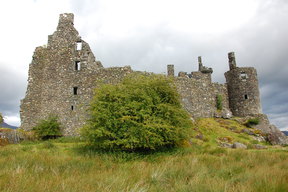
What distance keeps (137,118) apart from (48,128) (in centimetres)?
1158

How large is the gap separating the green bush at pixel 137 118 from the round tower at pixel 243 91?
1769 centimetres

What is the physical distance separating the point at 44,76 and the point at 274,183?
2392cm

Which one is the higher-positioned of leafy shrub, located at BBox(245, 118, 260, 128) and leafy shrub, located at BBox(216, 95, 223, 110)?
leafy shrub, located at BBox(216, 95, 223, 110)

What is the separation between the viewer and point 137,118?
45.0 ft

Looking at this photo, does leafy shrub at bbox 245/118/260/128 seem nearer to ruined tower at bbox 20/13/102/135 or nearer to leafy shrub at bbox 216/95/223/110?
leafy shrub at bbox 216/95/223/110

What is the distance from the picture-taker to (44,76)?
2364 cm

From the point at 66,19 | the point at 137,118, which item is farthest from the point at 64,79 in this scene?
the point at 137,118

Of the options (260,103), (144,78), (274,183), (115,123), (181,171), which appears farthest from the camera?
(260,103)

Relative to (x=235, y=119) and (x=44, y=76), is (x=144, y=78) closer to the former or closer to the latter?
(x=44, y=76)

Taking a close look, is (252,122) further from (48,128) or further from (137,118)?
(48,128)

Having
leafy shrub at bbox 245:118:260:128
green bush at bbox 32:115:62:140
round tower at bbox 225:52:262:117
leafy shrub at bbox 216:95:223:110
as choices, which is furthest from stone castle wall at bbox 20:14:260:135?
round tower at bbox 225:52:262:117

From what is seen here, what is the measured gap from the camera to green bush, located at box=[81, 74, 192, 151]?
13.5m

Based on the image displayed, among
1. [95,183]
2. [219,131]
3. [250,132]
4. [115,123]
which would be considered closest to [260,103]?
[250,132]

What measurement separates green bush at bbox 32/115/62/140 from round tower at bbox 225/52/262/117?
23.6 m
